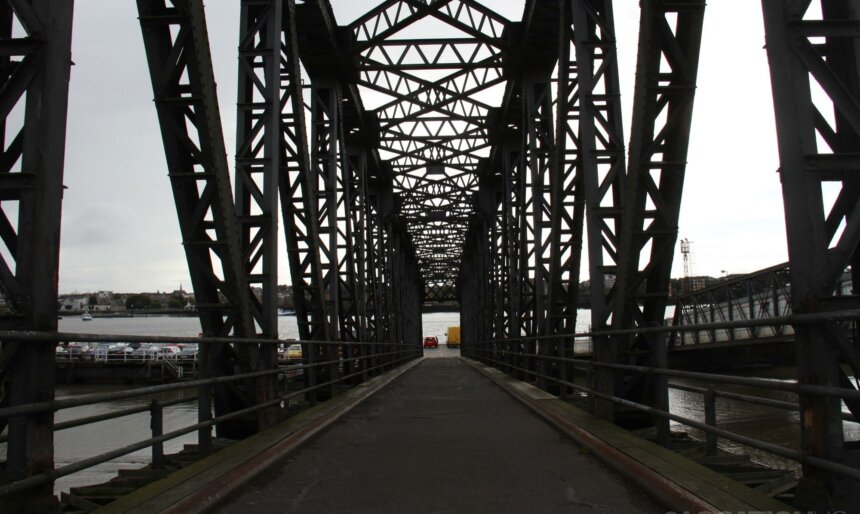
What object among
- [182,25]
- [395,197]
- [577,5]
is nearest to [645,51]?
[577,5]

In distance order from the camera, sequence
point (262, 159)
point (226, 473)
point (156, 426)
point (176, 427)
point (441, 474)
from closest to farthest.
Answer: point (226, 473) < point (156, 426) < point (441, 474) < point (262, 159) < point (176, 427)

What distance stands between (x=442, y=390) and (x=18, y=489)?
1145cm

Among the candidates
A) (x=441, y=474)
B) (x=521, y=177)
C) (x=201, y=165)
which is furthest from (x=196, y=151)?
(x=521, y=177)

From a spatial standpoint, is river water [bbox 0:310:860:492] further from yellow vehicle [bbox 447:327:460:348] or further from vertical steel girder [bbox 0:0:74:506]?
yellow vehicle [bbox 447:327:460:348]

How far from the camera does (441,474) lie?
5.50 metres

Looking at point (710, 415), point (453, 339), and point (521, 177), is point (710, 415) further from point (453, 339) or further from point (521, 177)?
point (453, 339)

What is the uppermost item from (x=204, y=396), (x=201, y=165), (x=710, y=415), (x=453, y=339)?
(x=201, y=165)

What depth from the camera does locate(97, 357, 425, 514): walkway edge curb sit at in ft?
13.7

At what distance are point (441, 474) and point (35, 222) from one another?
364 centimetres

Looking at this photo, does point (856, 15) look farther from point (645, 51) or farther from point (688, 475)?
point (688, 475)

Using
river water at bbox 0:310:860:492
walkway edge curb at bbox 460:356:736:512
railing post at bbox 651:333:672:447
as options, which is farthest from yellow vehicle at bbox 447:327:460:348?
railing post at bbox 651:333:672:447

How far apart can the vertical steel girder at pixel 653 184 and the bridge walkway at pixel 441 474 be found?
46.6 inches

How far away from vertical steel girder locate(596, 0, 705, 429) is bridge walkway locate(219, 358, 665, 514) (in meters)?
1.18

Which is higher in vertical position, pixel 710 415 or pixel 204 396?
pixel 204 396
